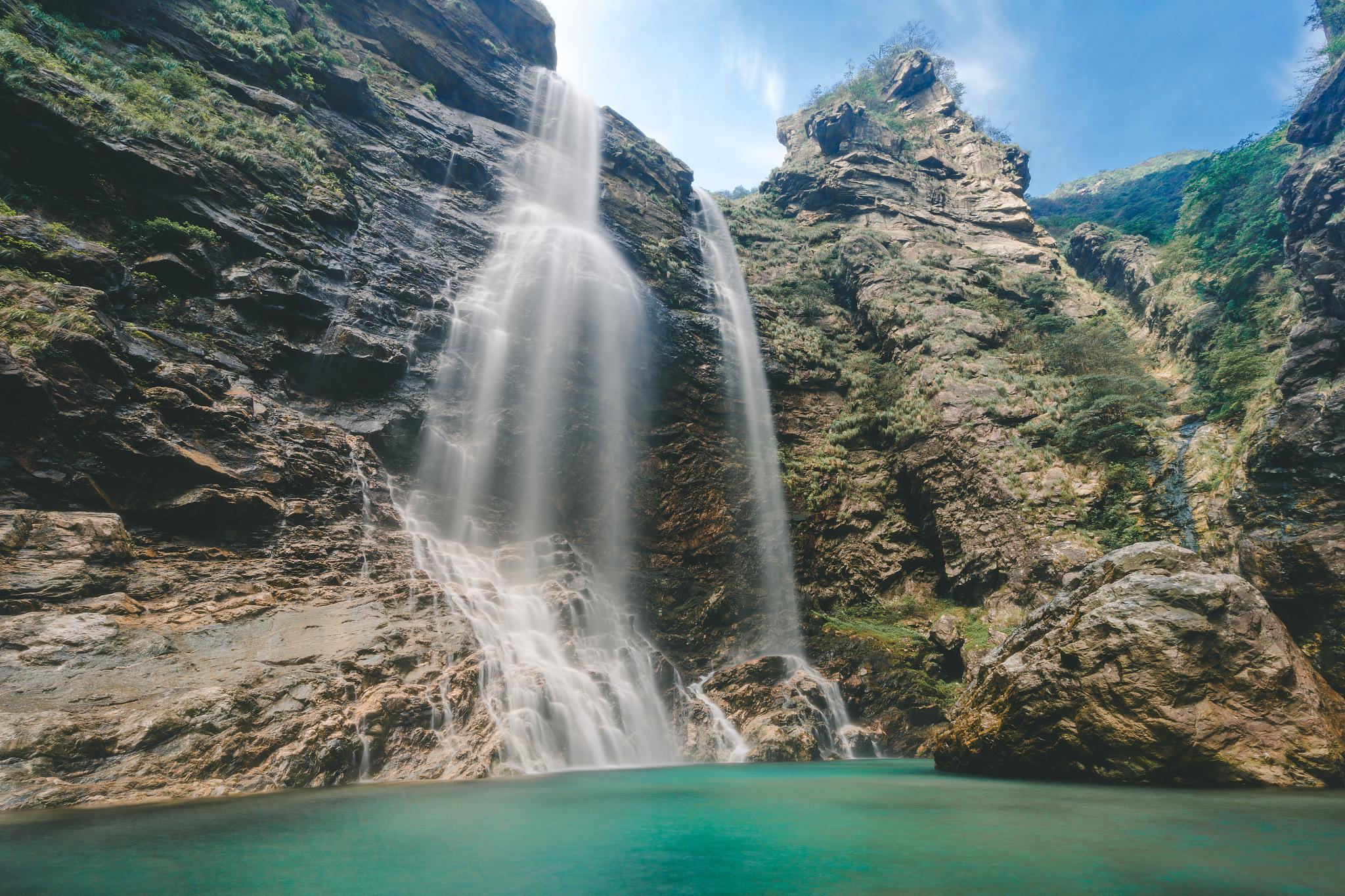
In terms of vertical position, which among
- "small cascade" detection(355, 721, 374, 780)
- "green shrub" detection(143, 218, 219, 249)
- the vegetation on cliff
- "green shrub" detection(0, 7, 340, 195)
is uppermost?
the vegetation on cliff

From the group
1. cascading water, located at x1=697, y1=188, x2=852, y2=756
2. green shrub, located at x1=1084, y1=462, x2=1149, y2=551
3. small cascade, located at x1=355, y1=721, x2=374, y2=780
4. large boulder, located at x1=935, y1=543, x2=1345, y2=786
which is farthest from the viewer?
green shrub, located at x1=1084, y1=462, x2=1149, y2=551

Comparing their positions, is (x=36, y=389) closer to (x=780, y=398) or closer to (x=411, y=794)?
(x=411, y=794)

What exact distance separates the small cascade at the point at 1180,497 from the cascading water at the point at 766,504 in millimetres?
8895

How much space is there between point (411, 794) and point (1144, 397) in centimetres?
2015

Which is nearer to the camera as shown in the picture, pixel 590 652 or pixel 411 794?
pixel 411 794

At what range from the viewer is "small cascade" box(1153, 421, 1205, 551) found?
13.4m

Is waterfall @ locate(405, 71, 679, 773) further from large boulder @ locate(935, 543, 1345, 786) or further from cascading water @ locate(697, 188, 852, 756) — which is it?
large boulder @ locate(935, 543, 1345, 786)

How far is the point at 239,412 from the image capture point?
444 inches

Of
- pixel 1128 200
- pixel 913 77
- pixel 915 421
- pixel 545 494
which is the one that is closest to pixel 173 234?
pixel 545 494

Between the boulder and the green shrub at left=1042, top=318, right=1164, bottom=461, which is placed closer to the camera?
the boulder

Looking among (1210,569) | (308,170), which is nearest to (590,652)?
(1210,569)

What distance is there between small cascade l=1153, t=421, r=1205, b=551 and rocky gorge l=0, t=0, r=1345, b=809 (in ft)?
0.91

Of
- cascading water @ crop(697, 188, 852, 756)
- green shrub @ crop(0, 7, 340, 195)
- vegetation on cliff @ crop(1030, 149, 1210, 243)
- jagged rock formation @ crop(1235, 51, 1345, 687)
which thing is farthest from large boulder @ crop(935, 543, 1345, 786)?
vegetation on cliff @ crop(1030, 149, 1210, 243)

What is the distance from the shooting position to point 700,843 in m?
4.88
